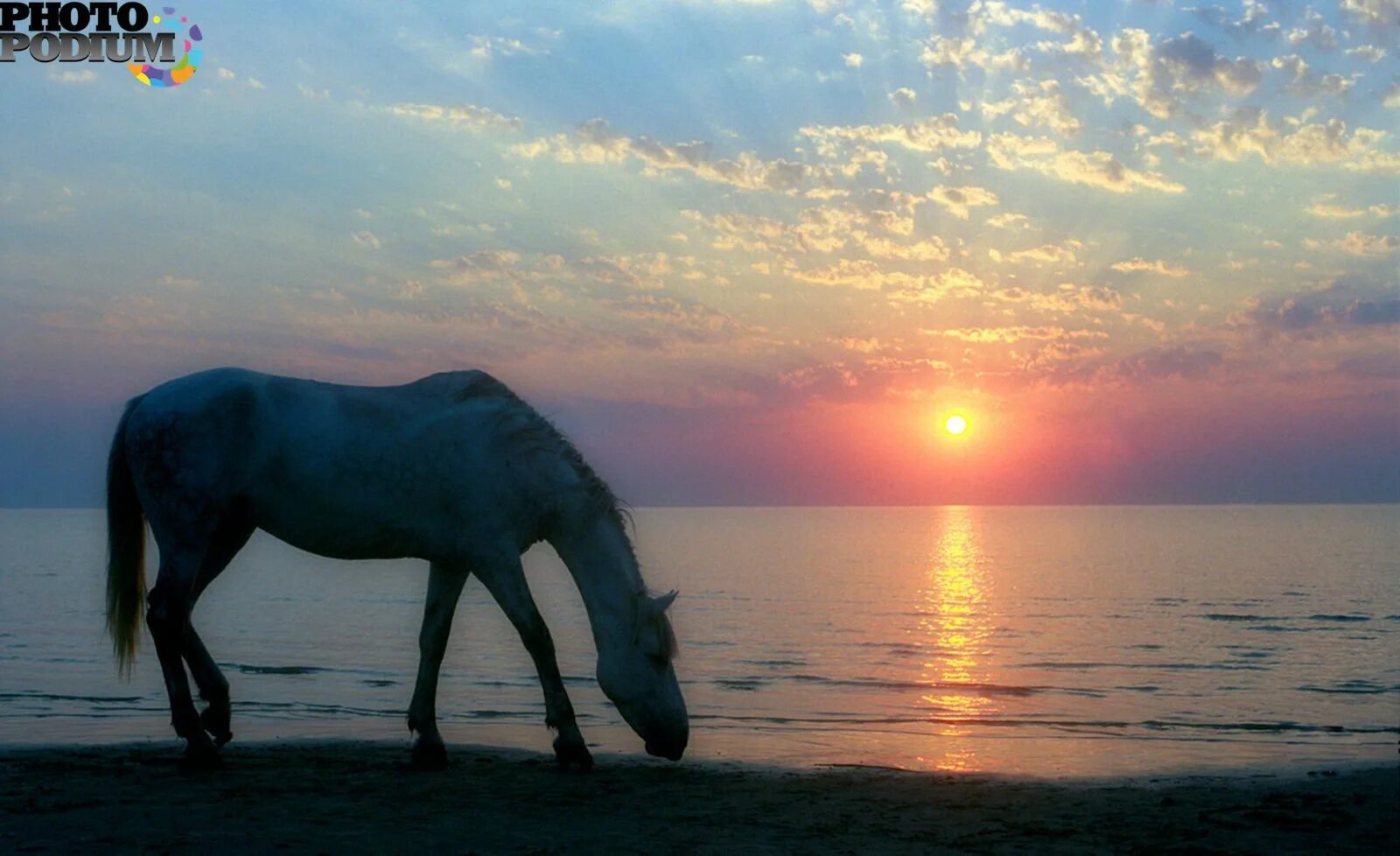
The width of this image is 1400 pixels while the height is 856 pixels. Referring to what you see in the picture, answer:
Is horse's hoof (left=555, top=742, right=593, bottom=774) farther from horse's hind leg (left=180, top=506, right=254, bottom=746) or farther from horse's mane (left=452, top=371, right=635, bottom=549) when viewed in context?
horse's hind leg (left=180, top=506, right=254, bottom=746)

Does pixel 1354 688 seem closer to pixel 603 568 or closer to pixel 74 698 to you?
pixel 603 568

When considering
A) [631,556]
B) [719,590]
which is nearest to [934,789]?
[631,556]

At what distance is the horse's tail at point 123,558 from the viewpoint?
342 inches

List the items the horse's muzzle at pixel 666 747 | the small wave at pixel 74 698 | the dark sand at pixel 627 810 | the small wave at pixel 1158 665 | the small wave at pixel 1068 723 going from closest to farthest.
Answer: the dark sand at pixel 627 810, the horse's muzzle at pixel 666 747, the small wave at pixel 1068 723, the small wave at pixel 74 698, the small wave at pixel 1158 665

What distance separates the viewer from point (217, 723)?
879 cm

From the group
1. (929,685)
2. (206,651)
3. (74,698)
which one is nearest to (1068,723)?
(929,685)

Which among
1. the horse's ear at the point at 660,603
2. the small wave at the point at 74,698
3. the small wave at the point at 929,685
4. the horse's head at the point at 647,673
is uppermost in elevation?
the horse's ear at the point at 660,603

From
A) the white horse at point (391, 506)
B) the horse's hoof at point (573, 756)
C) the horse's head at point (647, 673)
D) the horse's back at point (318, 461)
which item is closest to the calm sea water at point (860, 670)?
the horse's head at point (647, 673)

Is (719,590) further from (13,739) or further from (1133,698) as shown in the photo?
(13,739)

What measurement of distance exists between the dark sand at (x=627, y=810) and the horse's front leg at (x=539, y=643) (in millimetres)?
247

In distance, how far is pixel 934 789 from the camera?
8125mm

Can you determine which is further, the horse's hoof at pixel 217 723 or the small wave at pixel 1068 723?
the small wave at pixel 1068 723

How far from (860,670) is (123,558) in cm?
1468

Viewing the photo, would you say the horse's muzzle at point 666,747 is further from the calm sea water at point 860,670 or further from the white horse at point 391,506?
the calm sea water at point 860,670
